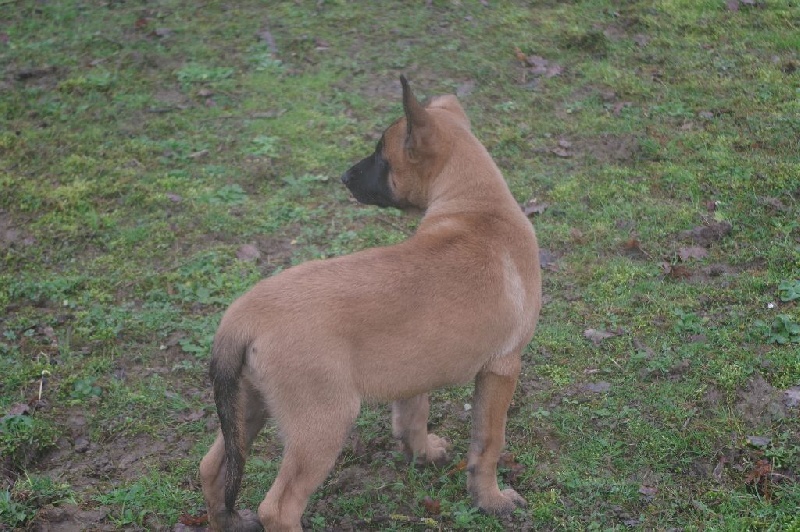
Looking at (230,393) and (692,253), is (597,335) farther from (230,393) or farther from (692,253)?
(230,393)

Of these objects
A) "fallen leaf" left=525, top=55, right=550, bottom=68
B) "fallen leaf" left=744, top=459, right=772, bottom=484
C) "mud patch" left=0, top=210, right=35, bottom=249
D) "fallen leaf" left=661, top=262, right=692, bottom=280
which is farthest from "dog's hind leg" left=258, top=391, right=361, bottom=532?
"fallen leaf" left=525, top=55, right=550, bottom=68

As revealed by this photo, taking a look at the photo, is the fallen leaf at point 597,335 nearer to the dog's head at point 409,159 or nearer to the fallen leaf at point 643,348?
the fallen leaf at point 643,348

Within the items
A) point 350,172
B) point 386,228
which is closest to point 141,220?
point 386,228

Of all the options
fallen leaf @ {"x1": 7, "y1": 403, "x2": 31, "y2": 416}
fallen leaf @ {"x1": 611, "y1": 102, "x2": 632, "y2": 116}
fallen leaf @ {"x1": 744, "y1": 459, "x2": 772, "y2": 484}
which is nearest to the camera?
fallen leaf @ {"x1": 744, "y1": 459, "x2": 772, "y2": 484}

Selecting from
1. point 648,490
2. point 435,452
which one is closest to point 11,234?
point 435,452

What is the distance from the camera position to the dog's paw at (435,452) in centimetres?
482

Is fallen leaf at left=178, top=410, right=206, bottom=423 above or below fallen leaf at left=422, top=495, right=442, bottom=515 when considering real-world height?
below

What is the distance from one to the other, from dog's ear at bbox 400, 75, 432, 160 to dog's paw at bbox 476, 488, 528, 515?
192cm

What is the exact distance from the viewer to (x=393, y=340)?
153 inches

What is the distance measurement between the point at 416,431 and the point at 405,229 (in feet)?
8.65

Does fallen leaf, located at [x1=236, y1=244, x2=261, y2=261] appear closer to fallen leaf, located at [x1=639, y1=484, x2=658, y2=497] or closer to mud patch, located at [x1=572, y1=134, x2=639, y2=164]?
mud patch, located at [x1=572, y1=134, x2=639, y2=164]

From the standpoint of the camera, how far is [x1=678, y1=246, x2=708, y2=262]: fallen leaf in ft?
20.7

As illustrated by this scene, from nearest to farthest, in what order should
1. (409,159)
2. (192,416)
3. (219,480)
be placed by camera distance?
(219,480), (409,159), (192,416)

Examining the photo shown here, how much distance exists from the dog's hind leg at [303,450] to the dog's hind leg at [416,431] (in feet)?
3.05
